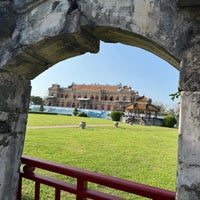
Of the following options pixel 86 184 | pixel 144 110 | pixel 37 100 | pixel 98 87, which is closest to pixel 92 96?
pixel 98 87

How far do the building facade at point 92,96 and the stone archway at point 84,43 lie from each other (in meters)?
57.0

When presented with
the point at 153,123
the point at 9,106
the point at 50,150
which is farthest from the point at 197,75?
the point at 153,123

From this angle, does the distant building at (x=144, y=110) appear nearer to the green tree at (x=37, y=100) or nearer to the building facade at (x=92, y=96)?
the building facade at (x=92, y=96)

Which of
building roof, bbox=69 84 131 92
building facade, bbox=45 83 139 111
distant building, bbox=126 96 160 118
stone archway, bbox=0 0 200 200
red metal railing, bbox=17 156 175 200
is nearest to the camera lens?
stone archway, bbox=0 0 200 200

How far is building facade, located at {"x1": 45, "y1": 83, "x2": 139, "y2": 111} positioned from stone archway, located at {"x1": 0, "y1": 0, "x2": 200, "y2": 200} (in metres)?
57.0

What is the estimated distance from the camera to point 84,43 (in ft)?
6.86

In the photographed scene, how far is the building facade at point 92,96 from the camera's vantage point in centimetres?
6069

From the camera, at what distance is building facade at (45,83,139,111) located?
A: 6069cm

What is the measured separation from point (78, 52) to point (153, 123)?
1371 inches

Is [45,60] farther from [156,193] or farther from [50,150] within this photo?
[50,150]

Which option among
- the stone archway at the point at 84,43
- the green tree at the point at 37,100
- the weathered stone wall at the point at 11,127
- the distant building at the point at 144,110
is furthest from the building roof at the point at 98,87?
the stone archway at the point at 84,43

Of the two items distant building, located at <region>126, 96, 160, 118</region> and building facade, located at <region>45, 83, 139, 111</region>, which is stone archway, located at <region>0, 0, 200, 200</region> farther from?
building facade, located at <region>45, 83, 139, 111</region>

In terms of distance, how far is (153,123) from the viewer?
36.0 m

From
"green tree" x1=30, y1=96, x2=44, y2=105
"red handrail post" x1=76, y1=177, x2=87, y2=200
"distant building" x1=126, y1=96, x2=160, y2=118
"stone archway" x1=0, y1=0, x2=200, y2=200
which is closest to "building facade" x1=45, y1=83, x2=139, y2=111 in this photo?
"green tree" x1=30, y1=96, x2=44, y2=105
